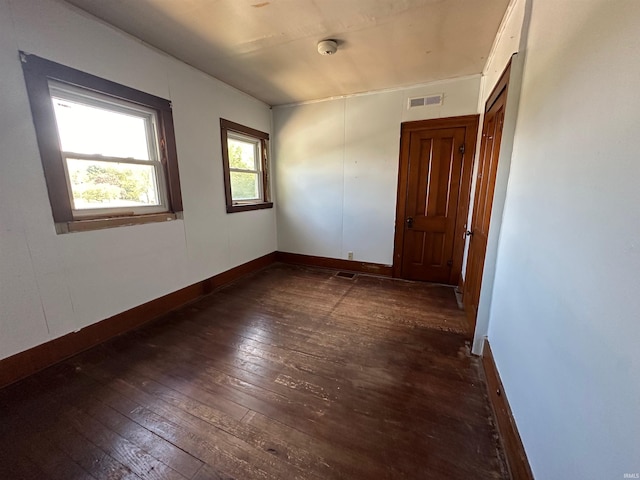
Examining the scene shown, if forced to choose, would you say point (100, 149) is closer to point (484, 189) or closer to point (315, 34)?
point (315, 34)

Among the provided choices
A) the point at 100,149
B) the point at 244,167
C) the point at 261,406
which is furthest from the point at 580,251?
the point at 244,167

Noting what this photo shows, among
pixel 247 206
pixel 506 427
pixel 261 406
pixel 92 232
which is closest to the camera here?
pixel 506 427

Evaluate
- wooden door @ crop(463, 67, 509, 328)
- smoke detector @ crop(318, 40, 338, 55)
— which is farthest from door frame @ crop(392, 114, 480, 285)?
smoke detector @ crop(318, 40, 338, 55)

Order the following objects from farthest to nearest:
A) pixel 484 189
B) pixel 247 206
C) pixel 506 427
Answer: pixel 247 206 < pixel 484 189 < pixel 506 427

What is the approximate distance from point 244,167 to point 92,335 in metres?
2.74

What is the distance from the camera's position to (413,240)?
3.62 meters

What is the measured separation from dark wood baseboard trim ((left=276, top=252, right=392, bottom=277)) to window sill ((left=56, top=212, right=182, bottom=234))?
2124mm

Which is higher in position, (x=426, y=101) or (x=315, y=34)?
(x=315, y=34)

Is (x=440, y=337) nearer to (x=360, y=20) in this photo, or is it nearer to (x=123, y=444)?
(x=123, y=444)

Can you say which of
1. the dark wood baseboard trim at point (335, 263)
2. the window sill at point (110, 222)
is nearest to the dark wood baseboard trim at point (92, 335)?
the window sill at point (110, 222)

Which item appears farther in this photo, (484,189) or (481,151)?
(481,151)

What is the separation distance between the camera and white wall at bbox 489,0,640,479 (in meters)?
0.61

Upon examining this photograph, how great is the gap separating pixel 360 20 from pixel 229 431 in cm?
302

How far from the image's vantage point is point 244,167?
12.9 ft
